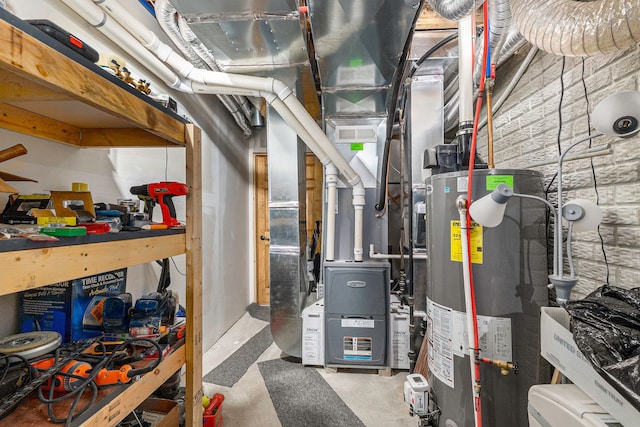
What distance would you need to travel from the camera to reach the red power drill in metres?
1.27

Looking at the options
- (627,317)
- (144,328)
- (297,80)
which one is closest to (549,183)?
(627,317)

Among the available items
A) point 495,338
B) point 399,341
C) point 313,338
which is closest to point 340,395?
point 313,338

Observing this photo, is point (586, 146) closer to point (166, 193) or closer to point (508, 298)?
point (508, 298)

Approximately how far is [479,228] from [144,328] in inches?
61.4

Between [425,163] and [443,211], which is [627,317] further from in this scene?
[425,163]

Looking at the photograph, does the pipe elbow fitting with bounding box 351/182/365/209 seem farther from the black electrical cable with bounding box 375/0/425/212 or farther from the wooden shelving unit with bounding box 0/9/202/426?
the wooden shelving unit with bounding box 0/9/202/426

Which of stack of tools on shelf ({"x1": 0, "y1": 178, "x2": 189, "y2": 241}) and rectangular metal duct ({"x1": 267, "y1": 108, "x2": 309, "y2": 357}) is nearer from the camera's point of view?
stack of tools on shelf ({"x1": 0, "y1": 178, "x2": 189, "y2": 241})

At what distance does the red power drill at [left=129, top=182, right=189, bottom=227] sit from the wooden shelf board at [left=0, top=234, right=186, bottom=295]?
28cm

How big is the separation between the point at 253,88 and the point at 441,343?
6.28ft

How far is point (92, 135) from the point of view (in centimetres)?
133

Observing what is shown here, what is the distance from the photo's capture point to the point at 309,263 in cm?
287

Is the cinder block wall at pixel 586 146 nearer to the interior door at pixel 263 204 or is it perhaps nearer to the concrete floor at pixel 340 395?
the concrete floor at pixel 340 395

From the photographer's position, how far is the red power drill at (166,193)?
1273 mm

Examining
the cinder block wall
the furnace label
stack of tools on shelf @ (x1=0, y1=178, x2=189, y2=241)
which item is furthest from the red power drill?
the cinder block wall
